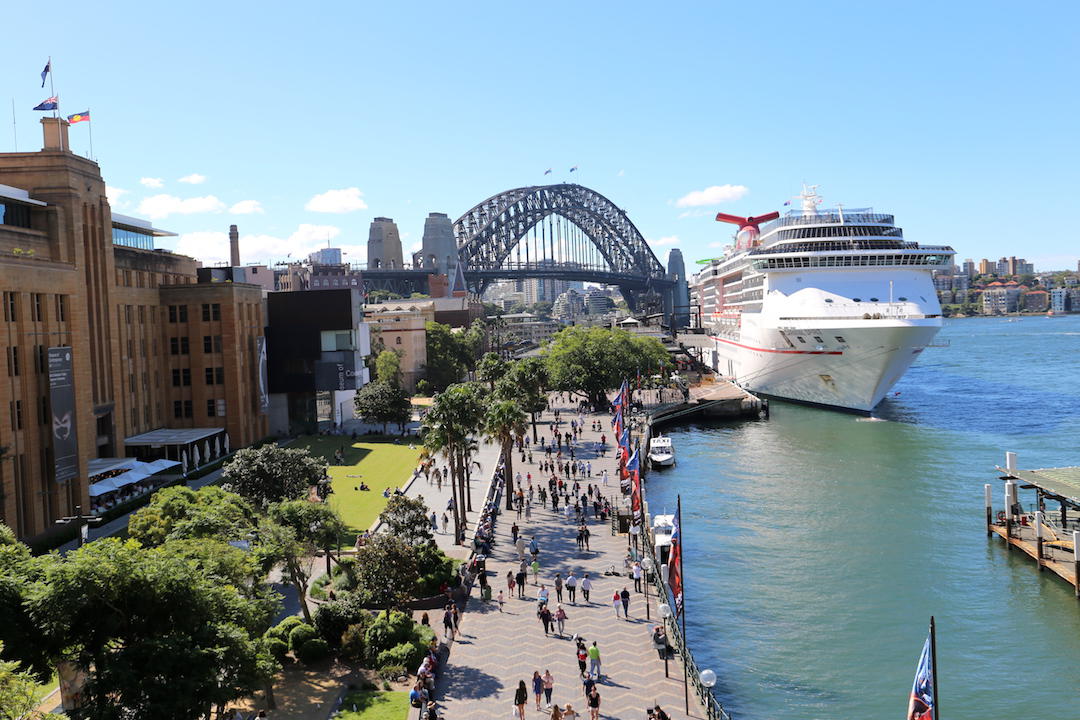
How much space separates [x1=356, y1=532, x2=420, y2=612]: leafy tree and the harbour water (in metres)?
9.89

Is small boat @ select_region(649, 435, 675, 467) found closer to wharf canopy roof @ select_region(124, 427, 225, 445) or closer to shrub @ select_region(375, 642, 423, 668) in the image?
wharf canopy roof @ select_region(124, 427, 225, 445)

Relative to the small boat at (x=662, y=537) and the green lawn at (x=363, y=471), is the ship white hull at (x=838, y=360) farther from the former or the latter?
the small boat at (x=662, y=537)

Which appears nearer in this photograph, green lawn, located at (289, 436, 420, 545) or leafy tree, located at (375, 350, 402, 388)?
green lawn, located at (289, 436, 420, 545)

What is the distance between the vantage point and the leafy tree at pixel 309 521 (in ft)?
98.1

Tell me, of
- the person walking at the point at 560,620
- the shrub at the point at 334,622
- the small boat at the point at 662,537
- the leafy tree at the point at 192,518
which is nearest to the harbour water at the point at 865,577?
the small boat at the point at 662,537

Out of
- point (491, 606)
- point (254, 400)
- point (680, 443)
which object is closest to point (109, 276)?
point (254, 400)

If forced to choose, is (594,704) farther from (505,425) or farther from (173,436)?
(173,436)

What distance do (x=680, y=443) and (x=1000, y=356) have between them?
363ft

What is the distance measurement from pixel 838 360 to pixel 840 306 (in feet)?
15.4

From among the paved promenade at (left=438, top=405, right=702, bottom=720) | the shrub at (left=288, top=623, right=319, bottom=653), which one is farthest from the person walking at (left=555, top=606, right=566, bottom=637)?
the shrub at (left=288, top=623, right=319, bottom=653)

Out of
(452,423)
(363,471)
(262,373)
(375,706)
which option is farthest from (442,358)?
(375,706)

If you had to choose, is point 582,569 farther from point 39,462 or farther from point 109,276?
point 109,276

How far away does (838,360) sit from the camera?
257 ft

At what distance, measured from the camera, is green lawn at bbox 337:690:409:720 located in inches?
894
